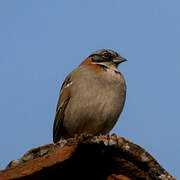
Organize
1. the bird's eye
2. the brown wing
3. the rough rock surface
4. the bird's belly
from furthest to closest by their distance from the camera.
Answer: the bird's eye
the brown wing
the bird's belly
the rough rock surface

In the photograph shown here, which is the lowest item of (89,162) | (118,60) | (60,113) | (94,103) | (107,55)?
(89,162)

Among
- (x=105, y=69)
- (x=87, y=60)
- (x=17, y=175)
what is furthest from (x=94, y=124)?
(x=17, y=175)

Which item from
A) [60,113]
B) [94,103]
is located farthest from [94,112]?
[60,113]

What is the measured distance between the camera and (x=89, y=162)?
5.00 meters

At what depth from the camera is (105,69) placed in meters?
9.46

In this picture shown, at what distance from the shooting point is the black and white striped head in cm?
1006

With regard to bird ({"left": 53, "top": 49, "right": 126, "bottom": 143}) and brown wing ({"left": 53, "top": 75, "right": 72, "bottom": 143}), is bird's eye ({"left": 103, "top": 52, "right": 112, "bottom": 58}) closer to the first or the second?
bird ({"left": 53, "top": 49, "right": 126, "bottom": 143})

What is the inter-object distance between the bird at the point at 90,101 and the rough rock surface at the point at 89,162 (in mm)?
3454

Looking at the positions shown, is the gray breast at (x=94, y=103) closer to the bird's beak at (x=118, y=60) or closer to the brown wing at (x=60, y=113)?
the brown wing at (x=60, y=113)

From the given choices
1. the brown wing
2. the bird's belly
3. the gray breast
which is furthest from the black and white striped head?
the bird's belly

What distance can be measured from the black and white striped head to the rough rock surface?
504 centimetres

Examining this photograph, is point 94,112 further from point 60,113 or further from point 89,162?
point 89,162

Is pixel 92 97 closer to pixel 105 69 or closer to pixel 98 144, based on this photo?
pixel 105 69

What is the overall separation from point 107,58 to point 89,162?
18.3 ft
